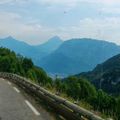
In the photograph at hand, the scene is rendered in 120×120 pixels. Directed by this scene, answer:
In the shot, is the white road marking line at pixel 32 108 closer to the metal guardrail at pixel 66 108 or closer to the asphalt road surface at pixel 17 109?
the asphalt road surface at pixel 17 109

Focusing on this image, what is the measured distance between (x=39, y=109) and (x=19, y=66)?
154 m

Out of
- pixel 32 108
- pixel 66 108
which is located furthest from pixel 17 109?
pixel 66 108

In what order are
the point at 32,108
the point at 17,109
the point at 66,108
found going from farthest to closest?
the point at 32,108
the point at 17,109
the point at 66,108

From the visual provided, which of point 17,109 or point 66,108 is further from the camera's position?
point 17,109

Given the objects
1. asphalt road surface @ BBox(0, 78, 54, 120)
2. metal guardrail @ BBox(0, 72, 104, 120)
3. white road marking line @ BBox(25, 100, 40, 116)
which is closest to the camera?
metal guardrail @ BBox(0, 72, 104, 120)

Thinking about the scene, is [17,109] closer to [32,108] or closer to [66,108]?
[32,108]

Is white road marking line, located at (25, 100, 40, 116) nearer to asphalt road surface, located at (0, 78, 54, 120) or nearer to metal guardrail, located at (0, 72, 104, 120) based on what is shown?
asphalt road surface, located at (0, 78, 54, 120)

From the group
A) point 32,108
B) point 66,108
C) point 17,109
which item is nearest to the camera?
point 66,108

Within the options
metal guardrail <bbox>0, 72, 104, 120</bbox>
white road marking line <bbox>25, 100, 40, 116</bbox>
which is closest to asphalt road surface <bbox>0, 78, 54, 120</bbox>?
white road marking line <bbox>25, 100, 40, 116</bbox>

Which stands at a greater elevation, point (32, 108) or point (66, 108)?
point (66, 108)

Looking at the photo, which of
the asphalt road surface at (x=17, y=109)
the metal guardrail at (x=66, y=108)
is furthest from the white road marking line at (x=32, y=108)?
the metal guardrail at (x=66, y=108)

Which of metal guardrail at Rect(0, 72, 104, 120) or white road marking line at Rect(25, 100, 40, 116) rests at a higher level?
metal guardrail at Rect(0, 72, 104, 120)

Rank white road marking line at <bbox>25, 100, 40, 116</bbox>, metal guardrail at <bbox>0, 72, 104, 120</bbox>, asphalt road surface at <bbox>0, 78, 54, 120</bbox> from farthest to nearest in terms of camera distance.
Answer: white road marking line at <bbox>25, 100, 40, 116</bbox>
asphalt road surface at <bbox>0, 78, 54, 120</bbox>
metal guardrail at <bbox>0, 72, 104, 120</bbox>

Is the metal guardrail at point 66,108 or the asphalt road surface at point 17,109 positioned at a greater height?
the metal guardrail at point 66,108
